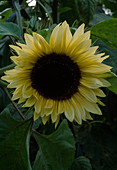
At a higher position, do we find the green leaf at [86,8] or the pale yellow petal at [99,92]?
the green leaf at [86,8]

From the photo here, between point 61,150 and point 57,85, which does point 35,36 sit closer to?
point 57,85

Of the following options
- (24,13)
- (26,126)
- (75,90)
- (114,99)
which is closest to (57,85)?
(75,90)

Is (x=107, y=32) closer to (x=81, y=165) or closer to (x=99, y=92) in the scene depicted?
(x=99, y=92)

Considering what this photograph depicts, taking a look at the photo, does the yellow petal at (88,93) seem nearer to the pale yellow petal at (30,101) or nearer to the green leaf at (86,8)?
the pale yellow petal at (30,101)

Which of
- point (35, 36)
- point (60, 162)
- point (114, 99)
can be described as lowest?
point (114, 99)

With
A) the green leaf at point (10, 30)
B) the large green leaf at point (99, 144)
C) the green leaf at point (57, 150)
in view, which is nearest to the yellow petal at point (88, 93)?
the green leaf at point (57, 150)

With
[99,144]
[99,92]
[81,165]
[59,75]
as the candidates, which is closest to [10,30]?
[59,75]

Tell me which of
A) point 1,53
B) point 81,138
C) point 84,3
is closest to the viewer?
point 84,3

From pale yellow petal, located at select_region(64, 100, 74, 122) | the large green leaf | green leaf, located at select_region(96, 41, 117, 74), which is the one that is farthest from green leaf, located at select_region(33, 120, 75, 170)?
the large green leaf

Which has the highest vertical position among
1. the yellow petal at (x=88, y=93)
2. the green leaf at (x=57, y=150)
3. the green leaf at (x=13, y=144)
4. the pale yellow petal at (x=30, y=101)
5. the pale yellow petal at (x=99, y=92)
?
the pale yellow petal at (x=30, y=101)
